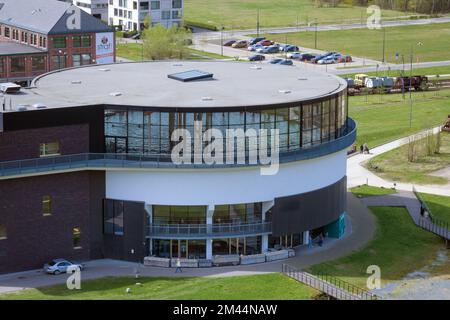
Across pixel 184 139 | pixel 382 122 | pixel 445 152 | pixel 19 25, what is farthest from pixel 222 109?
pixel 19 25

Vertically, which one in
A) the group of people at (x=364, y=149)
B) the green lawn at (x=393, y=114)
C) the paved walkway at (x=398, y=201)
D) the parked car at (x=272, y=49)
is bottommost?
the paved walkway at (x=398, y=201)

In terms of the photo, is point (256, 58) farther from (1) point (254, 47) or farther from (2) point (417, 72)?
(2) point (417, 72)

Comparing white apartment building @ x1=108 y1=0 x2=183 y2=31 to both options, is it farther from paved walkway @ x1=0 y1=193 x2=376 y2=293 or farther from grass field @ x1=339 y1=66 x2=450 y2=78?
paved walkway @ x1=0 y1=193 x2=376 y2=293

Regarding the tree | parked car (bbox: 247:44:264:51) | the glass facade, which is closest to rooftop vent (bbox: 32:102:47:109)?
the glass facade

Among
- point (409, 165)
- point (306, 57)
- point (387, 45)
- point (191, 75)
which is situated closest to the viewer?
point (191, 75)

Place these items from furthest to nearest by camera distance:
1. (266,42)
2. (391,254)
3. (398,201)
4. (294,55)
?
(266,42)
(294,55)
(398,201)
(391,254)

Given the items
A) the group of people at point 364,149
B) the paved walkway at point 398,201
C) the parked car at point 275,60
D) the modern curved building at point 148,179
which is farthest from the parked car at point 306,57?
the modern curved building at point 148,179

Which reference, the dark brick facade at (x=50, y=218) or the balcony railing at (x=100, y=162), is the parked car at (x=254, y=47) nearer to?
the balcony railing at (x=100, y=162)

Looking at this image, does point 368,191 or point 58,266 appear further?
point 368,191

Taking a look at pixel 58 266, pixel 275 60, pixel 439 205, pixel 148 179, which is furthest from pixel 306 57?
pixel 58 266
